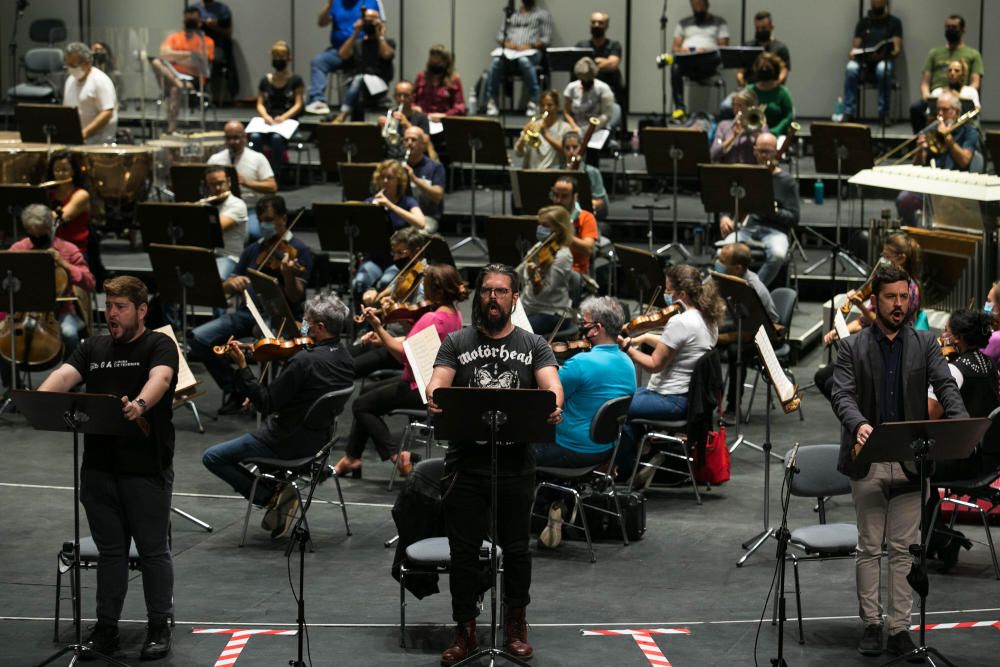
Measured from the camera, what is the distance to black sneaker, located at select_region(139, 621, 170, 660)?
597cm

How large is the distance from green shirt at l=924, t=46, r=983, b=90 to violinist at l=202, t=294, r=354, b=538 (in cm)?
923

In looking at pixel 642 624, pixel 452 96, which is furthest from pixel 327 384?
pixel 452 96

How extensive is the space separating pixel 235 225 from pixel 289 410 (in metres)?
3.88

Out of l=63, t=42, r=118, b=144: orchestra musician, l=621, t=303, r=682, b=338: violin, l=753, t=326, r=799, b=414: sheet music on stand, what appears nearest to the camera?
l=753, t=326, r=799, b=414: sheet music on stand

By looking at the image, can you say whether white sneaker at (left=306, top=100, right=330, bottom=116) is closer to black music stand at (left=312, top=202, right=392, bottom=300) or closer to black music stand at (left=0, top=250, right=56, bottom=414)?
black music stand at (left=312, top=202, right=392, bottom=300)

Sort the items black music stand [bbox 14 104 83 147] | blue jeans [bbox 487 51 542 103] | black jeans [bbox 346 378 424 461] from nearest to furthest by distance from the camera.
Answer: black jeans [bbox 346 378 424 461] → black music stand [bbox 14 104 83 147] → blue jeans [bbox 487 51 542 103]

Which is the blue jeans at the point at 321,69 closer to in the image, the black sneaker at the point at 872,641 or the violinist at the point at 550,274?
the violinist at the point at 550,274

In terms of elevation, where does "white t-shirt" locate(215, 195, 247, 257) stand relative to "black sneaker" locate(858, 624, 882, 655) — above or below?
above

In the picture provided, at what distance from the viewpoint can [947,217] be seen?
34.8ft

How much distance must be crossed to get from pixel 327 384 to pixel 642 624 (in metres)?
2.12

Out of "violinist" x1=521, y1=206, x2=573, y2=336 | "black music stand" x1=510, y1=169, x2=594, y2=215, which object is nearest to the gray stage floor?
"violinist" x1=521, y1=206, x2=573, y2=336

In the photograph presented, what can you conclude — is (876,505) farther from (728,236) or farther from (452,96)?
(452,96)

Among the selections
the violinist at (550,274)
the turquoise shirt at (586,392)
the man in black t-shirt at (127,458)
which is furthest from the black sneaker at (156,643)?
the violinist at (550,274)

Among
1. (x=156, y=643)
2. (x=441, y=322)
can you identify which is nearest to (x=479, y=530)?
(x=156, y=643)
